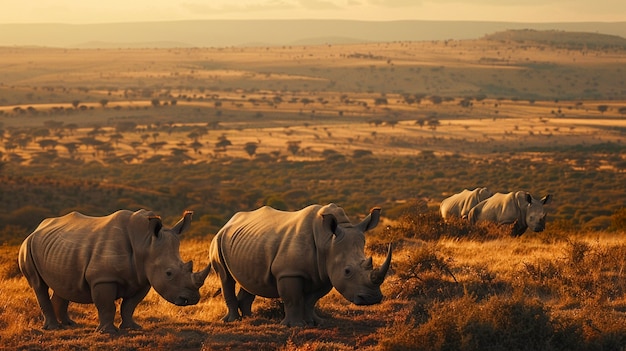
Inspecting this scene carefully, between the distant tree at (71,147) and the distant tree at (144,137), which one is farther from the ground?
the distant tree at (71,147)

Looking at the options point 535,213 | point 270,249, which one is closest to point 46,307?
point 270,249

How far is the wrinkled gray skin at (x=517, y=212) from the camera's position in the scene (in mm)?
20609

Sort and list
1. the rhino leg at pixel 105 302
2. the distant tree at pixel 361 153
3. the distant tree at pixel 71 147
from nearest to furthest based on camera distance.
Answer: the rhino leg at pixel 105 302 < the distant tree at pixel 71 147 < the distant tree at pixel 361 153

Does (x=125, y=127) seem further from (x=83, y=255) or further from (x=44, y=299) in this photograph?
(x=83, y=255)

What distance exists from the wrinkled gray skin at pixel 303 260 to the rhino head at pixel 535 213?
10.3 m

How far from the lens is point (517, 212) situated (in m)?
21.2

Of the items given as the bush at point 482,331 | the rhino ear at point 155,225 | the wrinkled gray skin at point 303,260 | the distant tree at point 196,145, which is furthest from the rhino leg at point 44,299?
the distant tree at point 196,145

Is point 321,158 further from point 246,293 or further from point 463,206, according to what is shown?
point 246,293

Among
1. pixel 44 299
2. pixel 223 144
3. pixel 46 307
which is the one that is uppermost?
pixel 44 299

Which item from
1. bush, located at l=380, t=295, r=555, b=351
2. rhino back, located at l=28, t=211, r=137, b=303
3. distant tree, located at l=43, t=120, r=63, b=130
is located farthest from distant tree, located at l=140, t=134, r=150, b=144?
bush, located at l=380, t=295, r=555, b=351

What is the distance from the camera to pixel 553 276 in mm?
13969

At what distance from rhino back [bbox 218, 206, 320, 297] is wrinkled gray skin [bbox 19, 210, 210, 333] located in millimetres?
916

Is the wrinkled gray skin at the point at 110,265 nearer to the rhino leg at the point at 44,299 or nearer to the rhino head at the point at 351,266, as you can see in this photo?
the rhino leg at the point at 44,299

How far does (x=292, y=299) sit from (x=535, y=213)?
36.7ft
